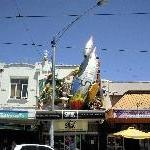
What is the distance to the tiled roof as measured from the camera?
32903mm

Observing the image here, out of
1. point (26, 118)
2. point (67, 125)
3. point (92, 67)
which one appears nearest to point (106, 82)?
point (92, 67)

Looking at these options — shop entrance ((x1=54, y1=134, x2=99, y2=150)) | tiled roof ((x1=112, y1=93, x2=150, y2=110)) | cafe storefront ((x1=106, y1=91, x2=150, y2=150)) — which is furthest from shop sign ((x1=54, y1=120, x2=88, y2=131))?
tiled roof ((x1=112, y1=93, x2=150, y2=110))

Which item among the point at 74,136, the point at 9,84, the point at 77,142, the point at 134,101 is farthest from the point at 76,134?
the point at 9,84

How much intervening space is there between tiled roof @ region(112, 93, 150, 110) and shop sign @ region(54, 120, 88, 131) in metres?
2.75

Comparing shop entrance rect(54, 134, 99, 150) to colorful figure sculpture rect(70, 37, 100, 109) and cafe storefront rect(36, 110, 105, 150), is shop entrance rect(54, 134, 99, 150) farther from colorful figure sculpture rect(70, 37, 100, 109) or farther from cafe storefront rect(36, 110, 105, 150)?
colorful figure sculpture rect(70, 37, 100, 109)

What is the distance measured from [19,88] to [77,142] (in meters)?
6.19

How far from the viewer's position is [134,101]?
33688 mm

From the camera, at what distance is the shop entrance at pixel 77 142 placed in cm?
3412

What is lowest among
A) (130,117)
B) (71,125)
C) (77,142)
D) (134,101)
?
(77,142)

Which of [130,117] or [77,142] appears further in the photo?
[77,142]

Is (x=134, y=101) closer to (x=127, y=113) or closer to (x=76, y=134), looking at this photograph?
(x=127, y=113)

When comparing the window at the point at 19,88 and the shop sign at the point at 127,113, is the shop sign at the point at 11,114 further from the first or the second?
the shop sign at the point at 127,113

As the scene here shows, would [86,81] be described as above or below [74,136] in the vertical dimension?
above

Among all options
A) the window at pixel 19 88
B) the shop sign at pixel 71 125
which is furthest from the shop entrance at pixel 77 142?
the window at pixel 19 88
